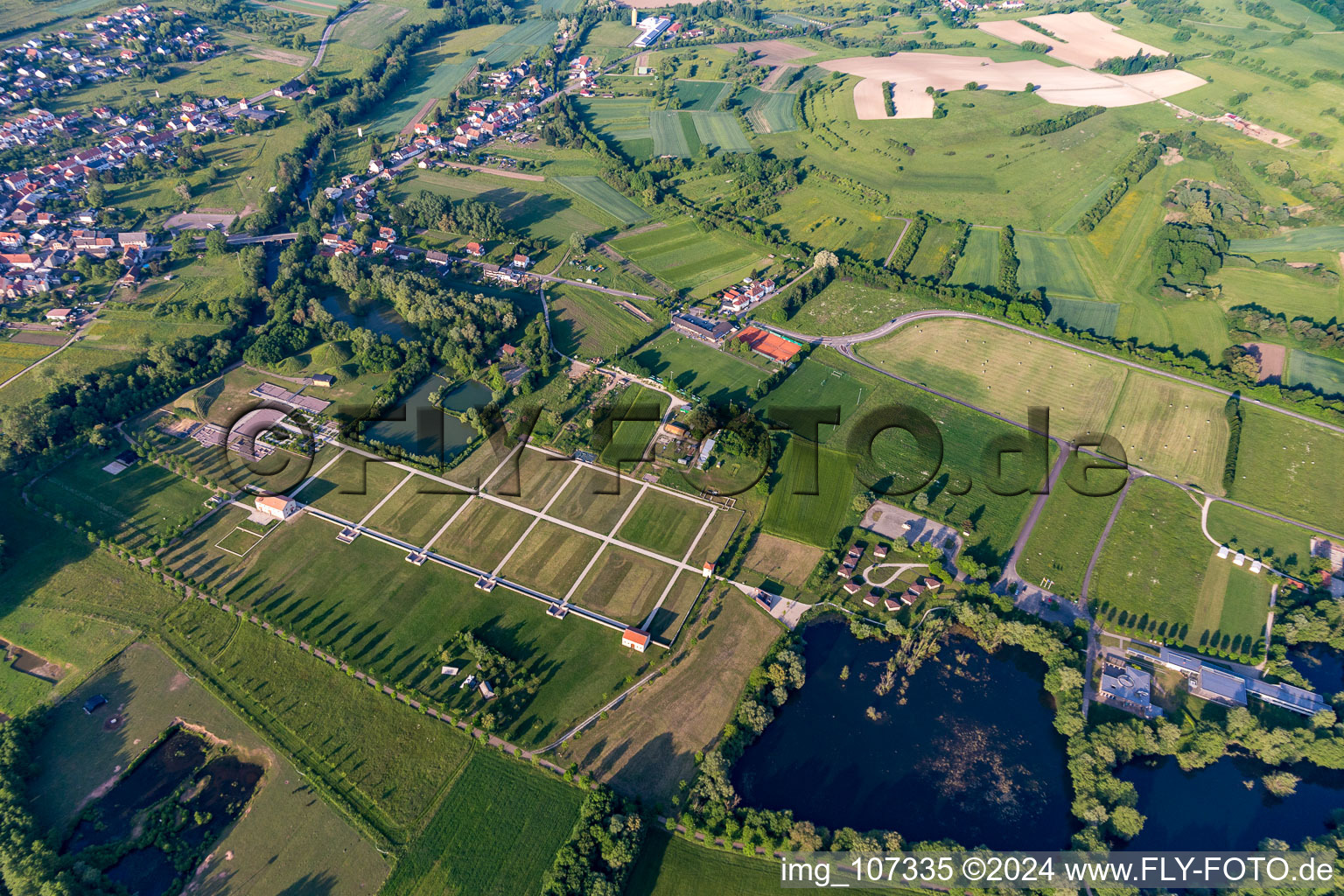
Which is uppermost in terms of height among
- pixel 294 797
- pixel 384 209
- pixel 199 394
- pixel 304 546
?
pixel 384 209

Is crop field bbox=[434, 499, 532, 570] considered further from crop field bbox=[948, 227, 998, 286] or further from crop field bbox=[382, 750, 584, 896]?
crop field bbox=[948, 227, 998, 286]

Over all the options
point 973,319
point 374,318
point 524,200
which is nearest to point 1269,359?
point 973,319

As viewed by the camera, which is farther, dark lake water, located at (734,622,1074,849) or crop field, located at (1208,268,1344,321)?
crop field, located at (1208,268,1344,321)

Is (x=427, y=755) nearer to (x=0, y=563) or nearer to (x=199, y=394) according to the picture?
(x=0, y=563)

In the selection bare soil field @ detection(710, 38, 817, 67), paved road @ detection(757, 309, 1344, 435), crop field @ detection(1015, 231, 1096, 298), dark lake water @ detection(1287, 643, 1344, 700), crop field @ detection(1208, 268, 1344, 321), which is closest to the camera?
dark lake water @ detection(1287, 643, 1344, 700)

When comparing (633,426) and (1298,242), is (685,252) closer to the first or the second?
(633,426)

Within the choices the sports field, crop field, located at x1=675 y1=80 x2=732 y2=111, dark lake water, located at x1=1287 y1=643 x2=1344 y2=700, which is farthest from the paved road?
crop field, located at x1=675 y1=80 x2=732 y2=111

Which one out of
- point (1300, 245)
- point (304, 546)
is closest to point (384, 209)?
point (304, 546)
